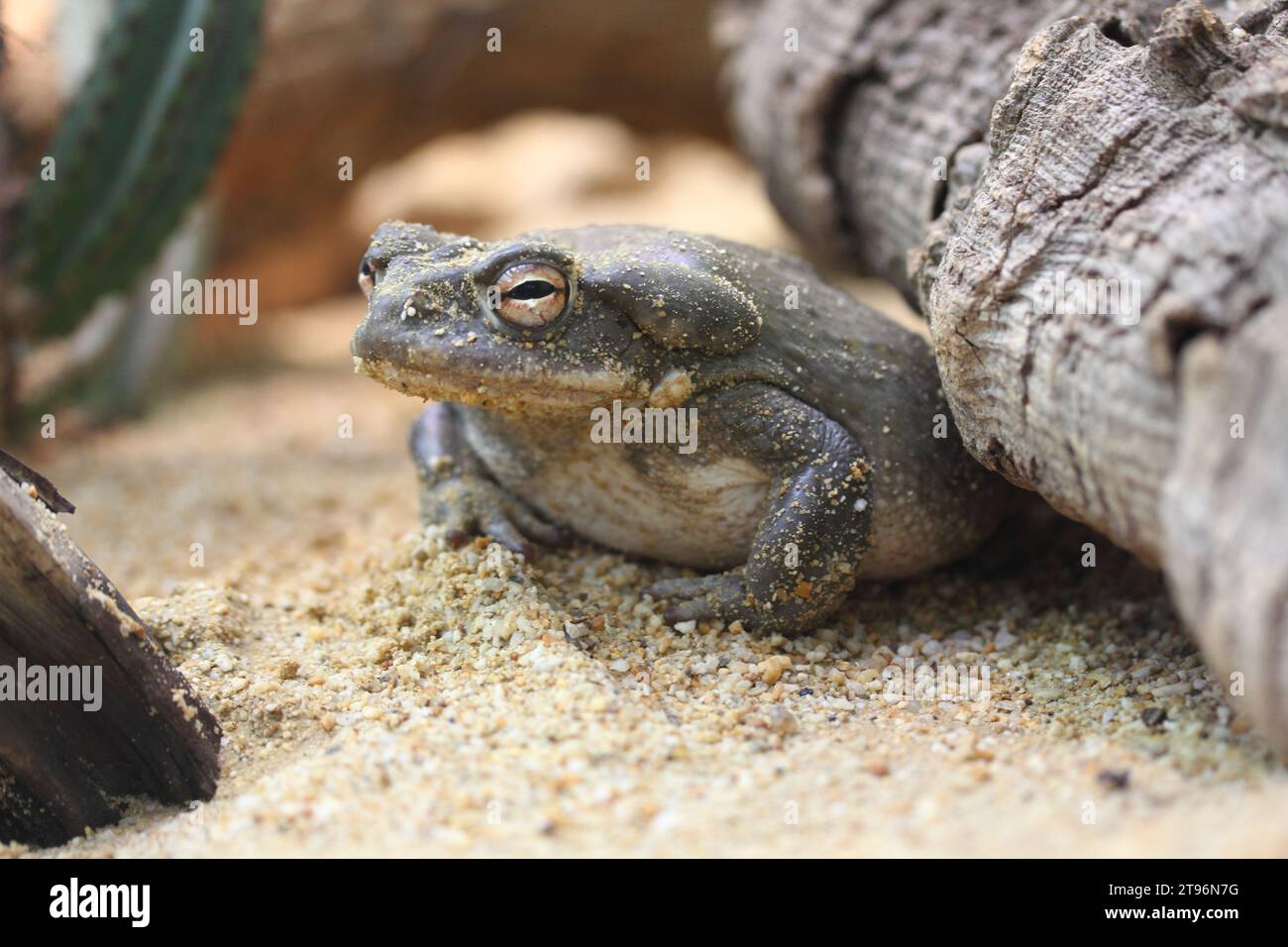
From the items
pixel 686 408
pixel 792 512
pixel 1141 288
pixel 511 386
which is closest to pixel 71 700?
pixel 511 386

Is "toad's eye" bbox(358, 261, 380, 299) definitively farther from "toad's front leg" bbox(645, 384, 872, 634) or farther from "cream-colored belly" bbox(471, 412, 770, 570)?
"toad's front leg" bbox(645, 384, 872, 634)

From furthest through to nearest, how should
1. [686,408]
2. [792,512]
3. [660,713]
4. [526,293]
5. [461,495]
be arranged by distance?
1. [461,495]
2. [686,408]
3. [792,512]
4. [526,293]
5. [660,713]

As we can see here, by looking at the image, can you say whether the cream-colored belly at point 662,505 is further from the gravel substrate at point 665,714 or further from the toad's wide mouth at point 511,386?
the toad's wide mouth at point 511,386

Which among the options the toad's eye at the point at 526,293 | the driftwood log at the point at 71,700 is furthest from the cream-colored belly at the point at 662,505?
the driftwood log at the point at 71,700

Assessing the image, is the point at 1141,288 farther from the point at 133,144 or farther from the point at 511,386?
the point at 133,144

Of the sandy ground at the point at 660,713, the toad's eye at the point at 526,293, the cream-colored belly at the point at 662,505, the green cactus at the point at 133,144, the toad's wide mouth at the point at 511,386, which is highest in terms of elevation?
the green cactus at the point at 133,144

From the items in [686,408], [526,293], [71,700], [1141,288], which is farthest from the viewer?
[686,408]
